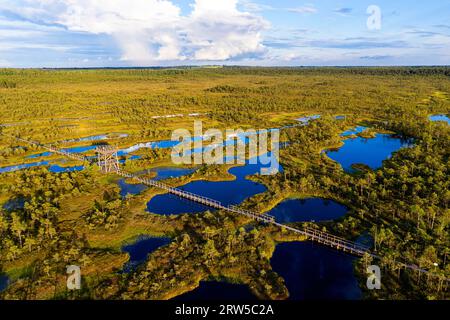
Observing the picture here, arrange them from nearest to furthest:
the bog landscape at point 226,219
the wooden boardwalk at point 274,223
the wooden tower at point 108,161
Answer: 1. the bog landscape at point 226,219
2. the wooden boardwalk at point 274,223
3. the wooden tower at point 108,161

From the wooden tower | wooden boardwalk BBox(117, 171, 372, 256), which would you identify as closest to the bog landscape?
wooden boardwalk BBox(117, 171, 372, 256)

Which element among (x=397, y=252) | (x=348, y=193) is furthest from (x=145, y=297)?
(x=348, y=193)

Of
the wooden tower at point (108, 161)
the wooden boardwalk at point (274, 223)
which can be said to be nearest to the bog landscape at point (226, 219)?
the wooden boardwalk at point (274, 223)

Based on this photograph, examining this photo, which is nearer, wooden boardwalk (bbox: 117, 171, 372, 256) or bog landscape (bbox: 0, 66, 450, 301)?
bog landscape (bbox: 0, 66, 450, 301)

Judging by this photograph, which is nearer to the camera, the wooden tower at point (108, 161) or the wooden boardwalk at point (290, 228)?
the wooden boardwalk at point (290, 228)

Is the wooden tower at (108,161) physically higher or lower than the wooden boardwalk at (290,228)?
higher

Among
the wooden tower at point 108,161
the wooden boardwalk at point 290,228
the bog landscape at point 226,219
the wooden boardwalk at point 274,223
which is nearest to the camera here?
the bog landscape at point 226,219

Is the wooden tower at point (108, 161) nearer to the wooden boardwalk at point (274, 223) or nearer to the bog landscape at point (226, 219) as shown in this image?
the bog landscape at point (226, 219)

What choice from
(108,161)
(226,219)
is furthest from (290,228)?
(108,161)

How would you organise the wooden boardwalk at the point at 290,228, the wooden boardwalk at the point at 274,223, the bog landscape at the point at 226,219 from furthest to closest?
1. the wooden boardwalk at the point at 274,223
2. the wooden boardwalk at the point at 290,228
3. the bog landscape at the point at 226,219

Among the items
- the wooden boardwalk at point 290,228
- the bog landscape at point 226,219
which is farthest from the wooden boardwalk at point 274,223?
the bog landscape at point 226,219

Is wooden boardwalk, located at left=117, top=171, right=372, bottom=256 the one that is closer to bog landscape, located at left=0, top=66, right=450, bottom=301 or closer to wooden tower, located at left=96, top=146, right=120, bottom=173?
bog landscape, located at left=0, top=66, right=450, bottom=301
